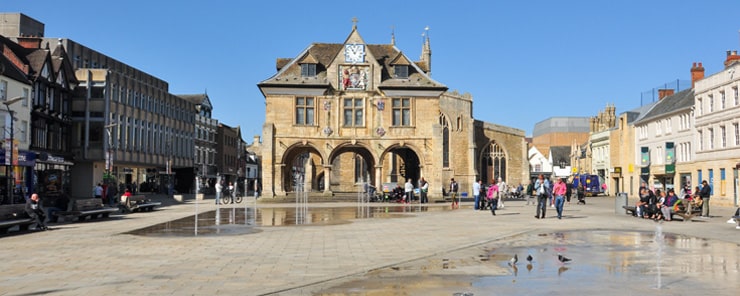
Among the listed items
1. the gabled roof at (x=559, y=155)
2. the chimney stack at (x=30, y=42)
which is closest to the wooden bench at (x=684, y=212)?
the chimney stack at (x=30, y=42)

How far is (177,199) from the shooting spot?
52.5 meters

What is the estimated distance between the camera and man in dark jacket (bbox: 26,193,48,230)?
2134 centimetres

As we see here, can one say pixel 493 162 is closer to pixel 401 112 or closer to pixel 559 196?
pixel 401 112

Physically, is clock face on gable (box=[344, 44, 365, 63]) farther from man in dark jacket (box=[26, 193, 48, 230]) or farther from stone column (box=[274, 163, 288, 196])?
man in dark jacket (box=[26, 193, 48, 230])

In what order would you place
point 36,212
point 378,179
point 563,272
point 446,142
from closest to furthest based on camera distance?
point 563,272 → point 36,212 → point 378,179 → point 446,142

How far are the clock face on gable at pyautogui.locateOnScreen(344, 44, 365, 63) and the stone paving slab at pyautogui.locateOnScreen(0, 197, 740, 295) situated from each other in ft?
101

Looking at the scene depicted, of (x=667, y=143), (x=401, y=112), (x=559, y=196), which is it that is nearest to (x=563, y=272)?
(x=559, y=196)

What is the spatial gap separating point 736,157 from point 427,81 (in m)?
21.9

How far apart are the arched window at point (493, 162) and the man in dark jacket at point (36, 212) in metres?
59.7

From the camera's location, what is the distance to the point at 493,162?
77.2 metres

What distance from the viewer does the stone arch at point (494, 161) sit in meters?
77.1

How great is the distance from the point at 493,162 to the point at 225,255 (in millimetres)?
65680

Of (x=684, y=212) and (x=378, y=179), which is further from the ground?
(x=378, y=179)

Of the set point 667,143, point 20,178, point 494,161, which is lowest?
point 20,178
